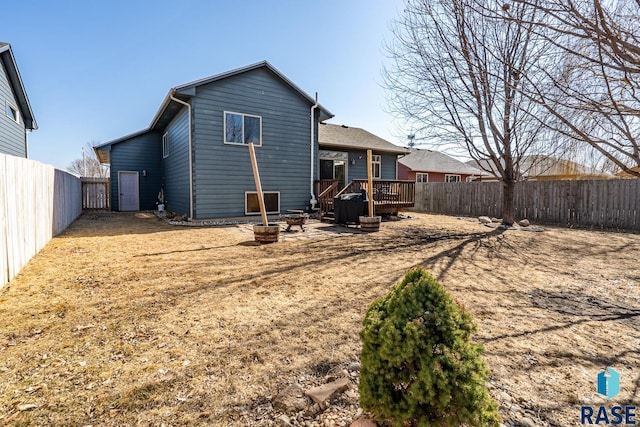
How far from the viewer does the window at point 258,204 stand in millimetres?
10554

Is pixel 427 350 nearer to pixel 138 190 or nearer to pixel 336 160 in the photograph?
pixel 336 160

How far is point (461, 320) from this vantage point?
133cm

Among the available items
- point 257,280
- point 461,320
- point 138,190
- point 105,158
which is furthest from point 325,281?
point 105,158

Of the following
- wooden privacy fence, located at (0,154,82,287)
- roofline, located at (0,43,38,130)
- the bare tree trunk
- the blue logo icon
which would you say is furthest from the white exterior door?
the blue logo icon

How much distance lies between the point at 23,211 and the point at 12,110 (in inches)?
419

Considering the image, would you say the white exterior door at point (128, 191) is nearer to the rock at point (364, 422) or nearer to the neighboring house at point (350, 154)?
the neighboring house at point (350, 154)

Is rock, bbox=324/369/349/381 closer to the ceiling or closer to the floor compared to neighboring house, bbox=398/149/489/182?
closer to the floor

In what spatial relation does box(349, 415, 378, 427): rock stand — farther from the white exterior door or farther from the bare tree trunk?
the white exterior door

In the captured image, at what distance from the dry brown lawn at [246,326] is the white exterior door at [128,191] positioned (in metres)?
9.75

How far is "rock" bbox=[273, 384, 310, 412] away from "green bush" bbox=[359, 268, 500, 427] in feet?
1.61

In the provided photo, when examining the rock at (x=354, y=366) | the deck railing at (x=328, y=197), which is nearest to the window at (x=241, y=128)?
the deck railing at (x=328, y=197)

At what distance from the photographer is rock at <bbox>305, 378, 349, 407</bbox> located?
5.50 feet

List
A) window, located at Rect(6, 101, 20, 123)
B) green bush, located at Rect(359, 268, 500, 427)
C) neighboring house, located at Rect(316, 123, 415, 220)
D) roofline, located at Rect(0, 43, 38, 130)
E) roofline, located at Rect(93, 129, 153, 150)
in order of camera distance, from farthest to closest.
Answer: roofline, located at Rect(93, 129, 153, 150) < neighboring house, located at Rect(316, 123, 415, 220) < window, located at Rect(6, 101, 20, 123) < roofline, located at Rect(0, 43, 38, 130) < green bush, located at Rect(359, 268, 500, 427)

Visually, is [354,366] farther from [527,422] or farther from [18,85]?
[18,85]
